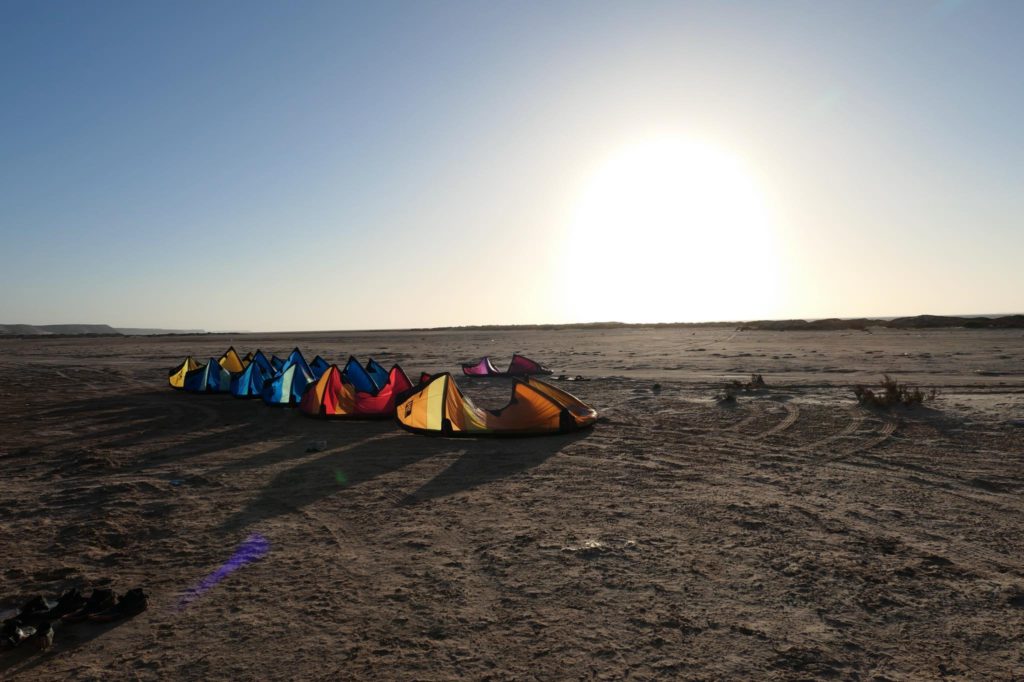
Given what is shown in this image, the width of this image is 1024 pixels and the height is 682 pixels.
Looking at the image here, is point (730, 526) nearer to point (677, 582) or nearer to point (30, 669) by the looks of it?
point (677, 582)

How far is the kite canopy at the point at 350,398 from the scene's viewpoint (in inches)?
539

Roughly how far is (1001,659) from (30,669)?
6215 millimetres

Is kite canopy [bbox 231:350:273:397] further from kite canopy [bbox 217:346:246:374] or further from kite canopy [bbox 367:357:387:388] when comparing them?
kite canopy [bbox 367:357:387:388]

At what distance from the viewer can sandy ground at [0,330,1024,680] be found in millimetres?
4023

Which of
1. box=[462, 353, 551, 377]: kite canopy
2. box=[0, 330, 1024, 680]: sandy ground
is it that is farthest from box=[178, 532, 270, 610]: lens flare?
box=[462, 353, 551, 377]: kite canopy

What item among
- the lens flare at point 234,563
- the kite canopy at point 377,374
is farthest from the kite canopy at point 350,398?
the lens flare at point 234,563

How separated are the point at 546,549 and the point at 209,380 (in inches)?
679

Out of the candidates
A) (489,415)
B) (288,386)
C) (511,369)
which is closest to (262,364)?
(288,386)

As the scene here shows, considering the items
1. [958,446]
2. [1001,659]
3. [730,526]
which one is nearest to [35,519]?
[730,526]

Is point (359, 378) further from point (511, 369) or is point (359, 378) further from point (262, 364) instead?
point (511, 369)

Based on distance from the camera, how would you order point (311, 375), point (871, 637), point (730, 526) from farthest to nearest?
point (311, 375), point (730, 526), point (871, 637)

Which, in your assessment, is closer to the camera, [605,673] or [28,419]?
[605,673]

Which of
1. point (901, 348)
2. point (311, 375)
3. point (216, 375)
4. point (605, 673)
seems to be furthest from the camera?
point (901, 348)

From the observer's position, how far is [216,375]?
64.8ft
